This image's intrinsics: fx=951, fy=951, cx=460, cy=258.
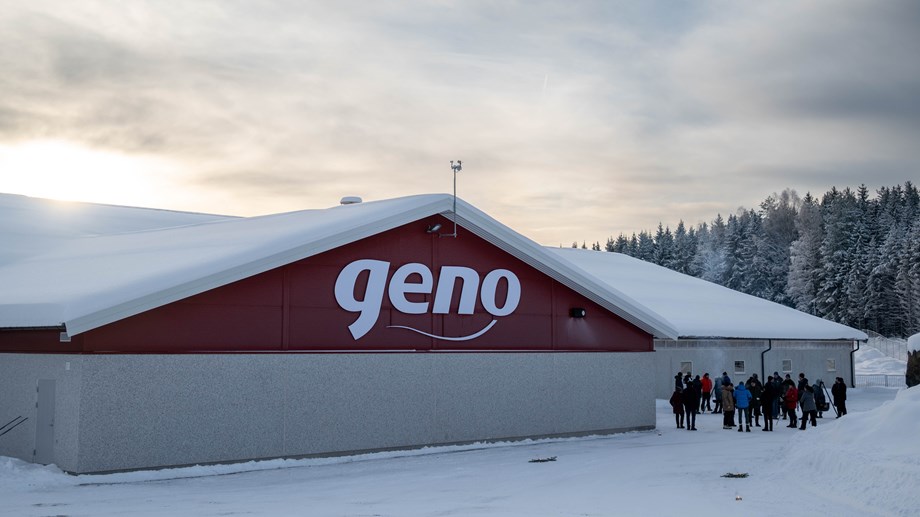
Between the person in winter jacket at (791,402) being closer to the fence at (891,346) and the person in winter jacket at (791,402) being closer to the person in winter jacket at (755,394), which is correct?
the person in winter jacket at (755,394)

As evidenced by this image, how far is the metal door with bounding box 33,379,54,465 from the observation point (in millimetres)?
17172

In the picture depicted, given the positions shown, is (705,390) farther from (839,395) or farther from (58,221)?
(58,221)

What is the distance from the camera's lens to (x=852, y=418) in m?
18.0

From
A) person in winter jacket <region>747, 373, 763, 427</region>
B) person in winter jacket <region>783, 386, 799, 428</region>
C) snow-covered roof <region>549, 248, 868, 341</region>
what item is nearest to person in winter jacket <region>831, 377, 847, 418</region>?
person in winter jacket <region>783, 386, 799, 428</region>

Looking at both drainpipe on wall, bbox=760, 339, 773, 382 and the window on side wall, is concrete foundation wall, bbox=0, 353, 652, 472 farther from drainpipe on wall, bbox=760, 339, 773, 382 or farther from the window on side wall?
drainpipe on wall, bbox=760, 339, 773, 382

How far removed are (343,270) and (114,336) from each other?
203 inches

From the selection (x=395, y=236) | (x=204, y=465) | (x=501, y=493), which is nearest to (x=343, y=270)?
(x=395, y=236)

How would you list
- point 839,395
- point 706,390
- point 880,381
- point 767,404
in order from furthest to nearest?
point 880,381 → point 706,390 → point 839,395 → point 767,404

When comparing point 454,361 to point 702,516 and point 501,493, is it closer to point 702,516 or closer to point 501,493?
point 501,493

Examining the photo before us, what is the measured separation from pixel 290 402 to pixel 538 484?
5617mm

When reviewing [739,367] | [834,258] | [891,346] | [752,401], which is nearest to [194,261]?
[752,401]

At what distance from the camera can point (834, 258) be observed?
94750mm

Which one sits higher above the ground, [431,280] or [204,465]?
[431,280]

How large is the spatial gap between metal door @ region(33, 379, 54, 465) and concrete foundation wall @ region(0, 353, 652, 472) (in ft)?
0.75
